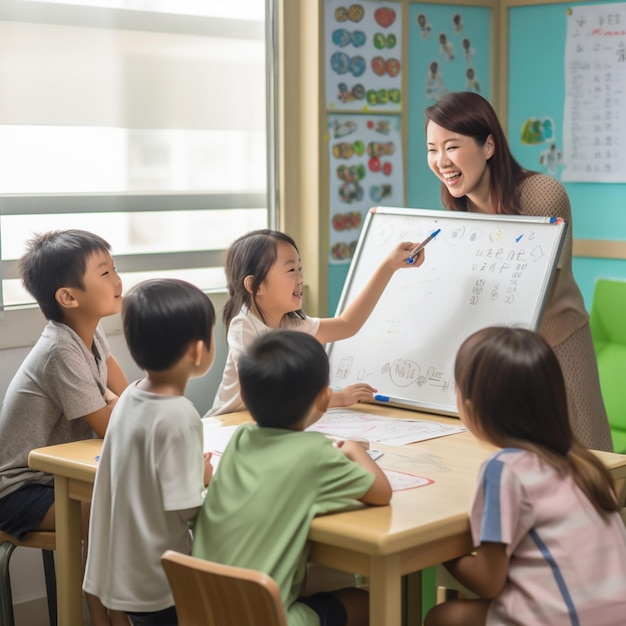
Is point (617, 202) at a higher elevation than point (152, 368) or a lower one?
higher

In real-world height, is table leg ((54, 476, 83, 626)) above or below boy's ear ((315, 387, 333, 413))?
below

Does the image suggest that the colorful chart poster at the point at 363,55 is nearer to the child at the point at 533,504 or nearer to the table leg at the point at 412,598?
the table leg at the point at 412,598

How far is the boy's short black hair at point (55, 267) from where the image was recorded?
2.60 meters

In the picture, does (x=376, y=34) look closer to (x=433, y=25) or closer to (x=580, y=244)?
(x=433, y=25)

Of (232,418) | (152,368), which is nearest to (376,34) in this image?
(232,418)

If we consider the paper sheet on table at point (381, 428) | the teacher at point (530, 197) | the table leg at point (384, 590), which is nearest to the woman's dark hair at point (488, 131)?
the teacher at point (530, 197)

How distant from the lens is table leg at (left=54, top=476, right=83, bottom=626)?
2.36m

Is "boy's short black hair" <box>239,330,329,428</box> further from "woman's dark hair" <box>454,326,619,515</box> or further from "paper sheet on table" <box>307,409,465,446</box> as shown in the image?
"paper sheet on table" <box>307,409,465,446</box>

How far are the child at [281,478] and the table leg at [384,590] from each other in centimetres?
13

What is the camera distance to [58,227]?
10.4ft

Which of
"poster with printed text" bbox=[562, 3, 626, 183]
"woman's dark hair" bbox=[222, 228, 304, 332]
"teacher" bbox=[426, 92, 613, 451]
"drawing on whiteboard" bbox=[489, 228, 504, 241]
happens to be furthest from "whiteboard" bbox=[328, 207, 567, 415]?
"poster with printed text" bbox=[562, 3, 626, 183]

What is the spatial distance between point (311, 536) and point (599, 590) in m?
0.50

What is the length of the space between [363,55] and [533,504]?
2344 millimetres

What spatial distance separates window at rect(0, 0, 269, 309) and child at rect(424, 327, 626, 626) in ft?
5.42
